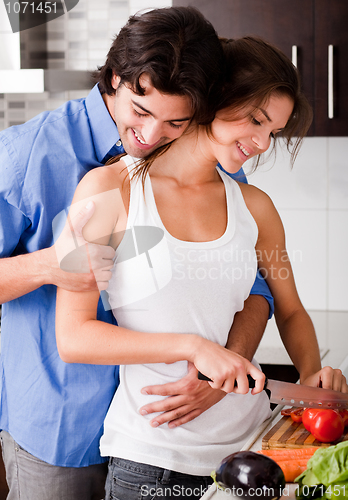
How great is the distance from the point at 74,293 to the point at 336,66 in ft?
4.00

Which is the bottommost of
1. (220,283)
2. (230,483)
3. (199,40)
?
(230,483)

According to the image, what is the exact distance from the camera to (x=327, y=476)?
0.59 metres

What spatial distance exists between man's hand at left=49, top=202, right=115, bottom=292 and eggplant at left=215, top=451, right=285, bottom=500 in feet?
1.04

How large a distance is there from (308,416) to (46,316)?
18.5 inches

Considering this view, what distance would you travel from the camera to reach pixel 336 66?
157 cm

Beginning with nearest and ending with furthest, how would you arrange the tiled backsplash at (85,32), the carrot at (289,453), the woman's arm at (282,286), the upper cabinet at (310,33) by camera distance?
the carrot at (289,453) → the woman's arm at (282,286) → the upper cabinet at (310,33) → the tiled backsplash at (85,32)

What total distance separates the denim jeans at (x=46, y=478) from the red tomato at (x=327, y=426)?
377 mm

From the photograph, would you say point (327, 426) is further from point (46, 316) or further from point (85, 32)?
point (85, 32)

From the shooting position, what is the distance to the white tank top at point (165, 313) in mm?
776

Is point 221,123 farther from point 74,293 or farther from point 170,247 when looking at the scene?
point 74,293

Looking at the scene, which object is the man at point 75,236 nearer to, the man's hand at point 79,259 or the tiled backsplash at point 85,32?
the man's hand at point 79,259

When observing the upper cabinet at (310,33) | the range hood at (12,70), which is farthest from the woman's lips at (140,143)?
the upper cabinet at (310,33)

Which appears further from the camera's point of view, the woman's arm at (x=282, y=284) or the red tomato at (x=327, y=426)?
the woman's arm at (x=282, y=284)

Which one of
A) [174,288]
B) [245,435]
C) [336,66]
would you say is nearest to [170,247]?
[174,288]
